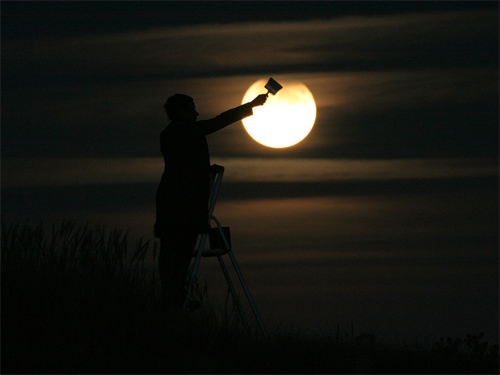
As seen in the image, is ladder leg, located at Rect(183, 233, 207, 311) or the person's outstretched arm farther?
the person's outstretched arm

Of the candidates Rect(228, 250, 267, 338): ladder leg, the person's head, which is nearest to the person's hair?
the person's head

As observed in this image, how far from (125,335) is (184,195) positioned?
1.47 meters

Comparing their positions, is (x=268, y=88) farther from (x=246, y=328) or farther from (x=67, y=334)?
(x=67, y=334)

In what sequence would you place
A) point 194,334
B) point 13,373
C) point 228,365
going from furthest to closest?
point 194,334 → point 228,365 → point 13,373

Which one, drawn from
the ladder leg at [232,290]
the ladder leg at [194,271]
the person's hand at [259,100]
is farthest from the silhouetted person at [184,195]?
the ladder leg at [232,290]

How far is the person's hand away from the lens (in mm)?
8047

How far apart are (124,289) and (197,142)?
1.60 meters

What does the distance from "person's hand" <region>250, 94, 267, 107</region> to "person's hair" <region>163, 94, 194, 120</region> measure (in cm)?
66

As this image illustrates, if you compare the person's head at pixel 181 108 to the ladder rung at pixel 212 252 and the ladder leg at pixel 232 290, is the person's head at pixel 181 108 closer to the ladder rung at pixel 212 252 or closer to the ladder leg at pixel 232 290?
the ladder rung at pixel 212 252

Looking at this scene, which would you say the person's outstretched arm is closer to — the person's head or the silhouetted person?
the silhouetted person

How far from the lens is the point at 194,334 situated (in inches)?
299

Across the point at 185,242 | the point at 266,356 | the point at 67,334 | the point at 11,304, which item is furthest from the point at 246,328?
the point at 11,304

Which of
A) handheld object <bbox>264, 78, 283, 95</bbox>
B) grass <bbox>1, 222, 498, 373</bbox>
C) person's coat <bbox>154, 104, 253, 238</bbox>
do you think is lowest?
grass <bbox>1, 222, 498, 373</bbox>

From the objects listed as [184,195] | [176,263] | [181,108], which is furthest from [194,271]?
[181,108]
